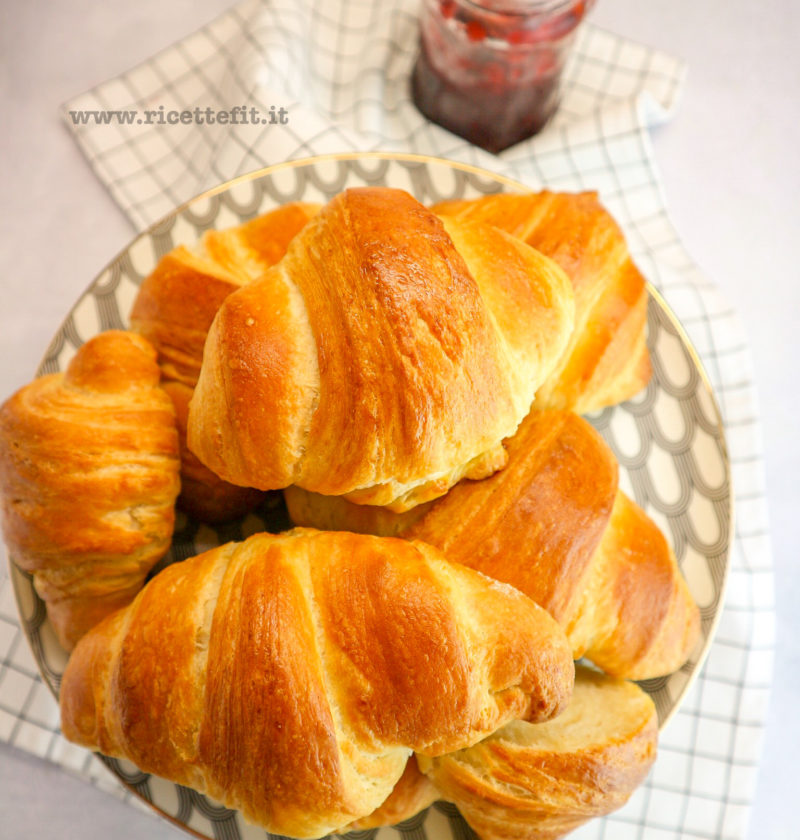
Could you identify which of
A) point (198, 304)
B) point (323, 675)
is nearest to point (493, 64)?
point (198, 304)

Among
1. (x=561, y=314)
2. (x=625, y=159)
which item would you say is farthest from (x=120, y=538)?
(x=625, y=159)

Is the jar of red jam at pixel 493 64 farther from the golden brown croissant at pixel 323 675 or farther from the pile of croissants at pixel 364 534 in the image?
the golden brown croissant at pixel 323 675

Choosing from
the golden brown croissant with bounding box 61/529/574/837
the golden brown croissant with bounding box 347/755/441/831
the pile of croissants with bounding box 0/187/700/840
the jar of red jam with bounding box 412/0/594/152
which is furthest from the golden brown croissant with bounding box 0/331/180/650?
the jar of red jam with bounding box 412/0/594/152

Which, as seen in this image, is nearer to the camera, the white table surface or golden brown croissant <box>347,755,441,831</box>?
golden brown croissant <box>347,755,441,831</box>

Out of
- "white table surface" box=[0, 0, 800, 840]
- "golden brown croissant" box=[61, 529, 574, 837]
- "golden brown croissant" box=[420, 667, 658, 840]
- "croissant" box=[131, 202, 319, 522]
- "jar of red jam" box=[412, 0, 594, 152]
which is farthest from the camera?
"white table surface" box=[0, 0, 800, 840]

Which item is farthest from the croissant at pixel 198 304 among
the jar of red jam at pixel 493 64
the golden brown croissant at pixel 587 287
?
the jar of red jam at pixel 493 64

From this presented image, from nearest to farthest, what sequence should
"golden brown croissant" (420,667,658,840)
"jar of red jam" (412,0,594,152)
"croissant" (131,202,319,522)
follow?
"golden brown croissant" (420,667,658,840)
"croissant" (131,202,319,522)
"jar of red jam" (412,0,594,152)

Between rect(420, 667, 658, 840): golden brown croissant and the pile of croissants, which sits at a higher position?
the pile of croissants

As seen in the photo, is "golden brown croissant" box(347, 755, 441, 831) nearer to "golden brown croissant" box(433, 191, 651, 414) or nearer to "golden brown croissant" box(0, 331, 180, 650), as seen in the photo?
"golden brown croissant" box(0, 331, 180, 650)
